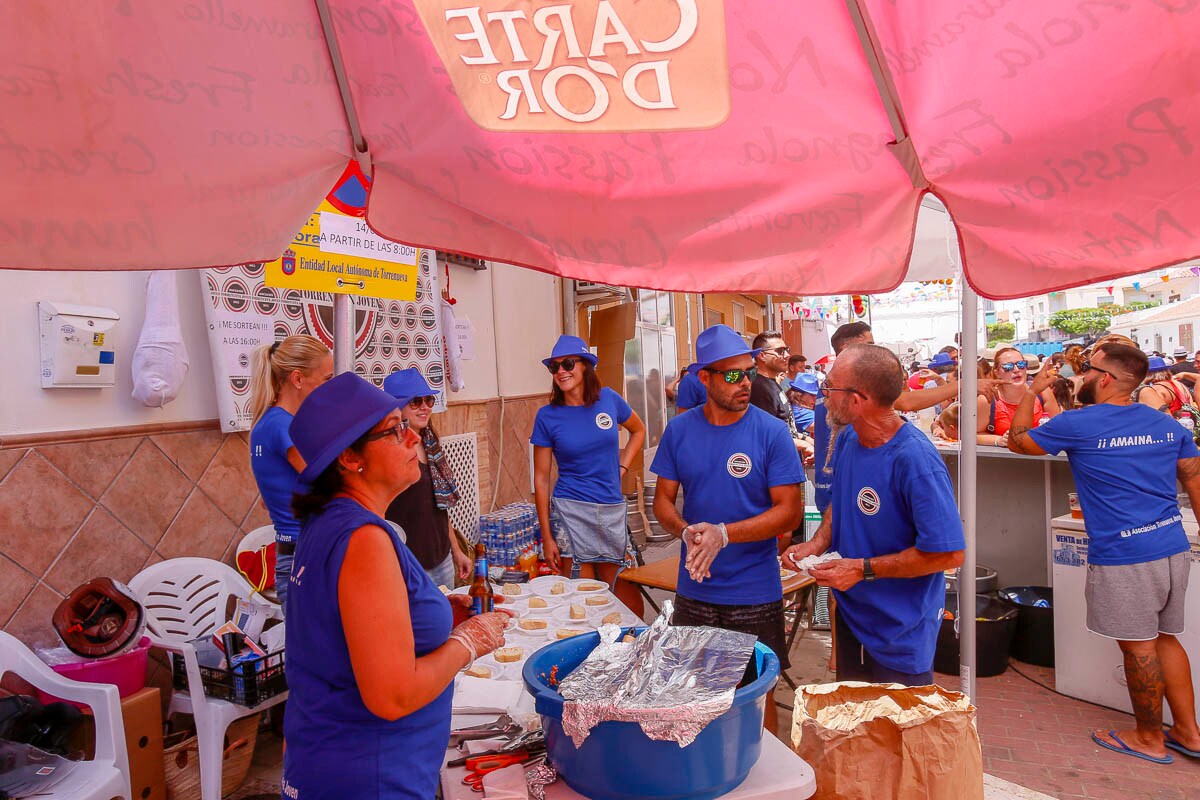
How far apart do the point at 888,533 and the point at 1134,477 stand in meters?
2.24

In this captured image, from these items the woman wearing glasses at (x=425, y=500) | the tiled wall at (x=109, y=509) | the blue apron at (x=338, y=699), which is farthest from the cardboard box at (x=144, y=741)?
the blue apron at (x=338, y=699)

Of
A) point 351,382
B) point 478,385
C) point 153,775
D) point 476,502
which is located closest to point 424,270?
point 478,385

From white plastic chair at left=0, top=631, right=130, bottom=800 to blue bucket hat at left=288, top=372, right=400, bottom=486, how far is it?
6.56 feet

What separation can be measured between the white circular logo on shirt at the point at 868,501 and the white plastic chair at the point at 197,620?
2.82 m

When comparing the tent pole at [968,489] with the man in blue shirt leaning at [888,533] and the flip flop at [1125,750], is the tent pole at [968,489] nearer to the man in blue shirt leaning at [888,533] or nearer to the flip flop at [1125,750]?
the man in blue shirt leaning at [888,533]

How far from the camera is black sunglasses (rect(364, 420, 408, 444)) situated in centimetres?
179

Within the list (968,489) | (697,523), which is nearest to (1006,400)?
(968,489)

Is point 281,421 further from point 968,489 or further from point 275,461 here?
point 968,489

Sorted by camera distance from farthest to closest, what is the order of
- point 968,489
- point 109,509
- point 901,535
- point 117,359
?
point 117,359 → point 109,509 → point 968,489 → point 901,535

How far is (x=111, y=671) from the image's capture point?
3137 millimetres

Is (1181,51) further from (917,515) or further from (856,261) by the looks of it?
(917,515)

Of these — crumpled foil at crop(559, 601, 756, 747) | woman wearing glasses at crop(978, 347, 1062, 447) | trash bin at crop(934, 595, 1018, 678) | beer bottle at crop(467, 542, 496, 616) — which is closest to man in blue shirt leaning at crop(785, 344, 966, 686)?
crumpled foil at crop(559, 601, 756, 747)

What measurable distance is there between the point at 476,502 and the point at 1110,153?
611 centimetres

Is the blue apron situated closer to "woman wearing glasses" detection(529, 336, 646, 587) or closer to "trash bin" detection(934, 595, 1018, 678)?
"woman wearing glasses" detection(529, 336, 646, 587)
